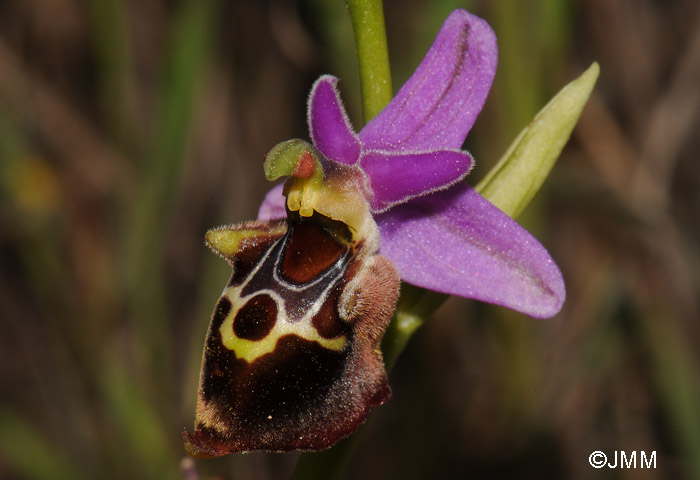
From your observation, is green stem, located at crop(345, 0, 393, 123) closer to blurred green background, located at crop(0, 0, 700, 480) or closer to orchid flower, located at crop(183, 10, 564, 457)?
orchid flower, located at crop(183, 10, 564, 457)

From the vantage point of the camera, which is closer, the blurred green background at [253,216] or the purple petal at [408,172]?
the purple petal at [408,172]

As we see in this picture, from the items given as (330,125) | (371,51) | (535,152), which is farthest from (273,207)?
(535,152)

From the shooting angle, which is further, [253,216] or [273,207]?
[253,216]

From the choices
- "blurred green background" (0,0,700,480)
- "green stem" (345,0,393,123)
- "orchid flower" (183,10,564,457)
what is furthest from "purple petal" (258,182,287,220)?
"blurred green background" (0,0,700,480)

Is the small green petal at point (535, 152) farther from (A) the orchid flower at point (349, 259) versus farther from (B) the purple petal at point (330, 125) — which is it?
(B) the purple petal at point (330, 125)

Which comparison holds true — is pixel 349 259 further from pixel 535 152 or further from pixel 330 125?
pixel 535 152

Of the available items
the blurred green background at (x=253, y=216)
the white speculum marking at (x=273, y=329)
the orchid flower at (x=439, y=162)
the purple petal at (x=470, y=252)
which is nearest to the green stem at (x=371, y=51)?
the orchid flower at (x=439, y=162)
